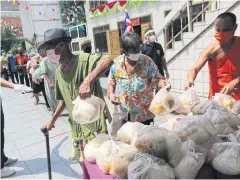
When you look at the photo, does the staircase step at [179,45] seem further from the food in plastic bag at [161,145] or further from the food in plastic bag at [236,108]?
the food in plastic bag at [161,145]

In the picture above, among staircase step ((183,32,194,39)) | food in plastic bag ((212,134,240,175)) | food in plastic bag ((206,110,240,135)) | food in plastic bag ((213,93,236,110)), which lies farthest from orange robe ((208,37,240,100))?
staircase step ((183,32,194,39))

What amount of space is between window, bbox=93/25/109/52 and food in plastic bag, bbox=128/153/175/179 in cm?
1241

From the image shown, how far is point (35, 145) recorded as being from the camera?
4160 millimetres

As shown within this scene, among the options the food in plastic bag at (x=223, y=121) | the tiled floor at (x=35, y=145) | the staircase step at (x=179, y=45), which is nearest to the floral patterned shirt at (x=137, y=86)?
the food in plastic bag at (x=223, y=121)

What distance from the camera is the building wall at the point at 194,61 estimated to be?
16.2 feet

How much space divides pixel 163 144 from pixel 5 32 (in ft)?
129

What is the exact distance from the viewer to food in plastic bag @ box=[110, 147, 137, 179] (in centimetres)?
115

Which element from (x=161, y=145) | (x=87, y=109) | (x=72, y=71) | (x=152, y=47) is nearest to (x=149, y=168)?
(x=161, y=145)

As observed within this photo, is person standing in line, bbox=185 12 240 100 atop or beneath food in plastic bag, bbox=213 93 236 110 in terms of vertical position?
atop

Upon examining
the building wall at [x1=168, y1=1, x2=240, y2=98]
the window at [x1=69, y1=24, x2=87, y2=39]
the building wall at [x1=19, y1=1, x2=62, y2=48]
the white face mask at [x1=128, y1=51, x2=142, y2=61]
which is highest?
the building wall at [x1=19, y1=1, x2=62, y2=48]

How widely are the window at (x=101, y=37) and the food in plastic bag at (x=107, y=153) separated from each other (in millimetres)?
12124

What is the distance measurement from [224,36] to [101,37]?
12.3m

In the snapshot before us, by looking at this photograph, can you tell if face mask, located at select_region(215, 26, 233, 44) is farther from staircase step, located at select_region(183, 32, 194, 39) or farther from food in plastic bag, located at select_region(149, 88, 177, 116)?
staircase step, located at select_region(183, 32, 194, 39)

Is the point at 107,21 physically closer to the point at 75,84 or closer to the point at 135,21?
the point at 135,21
